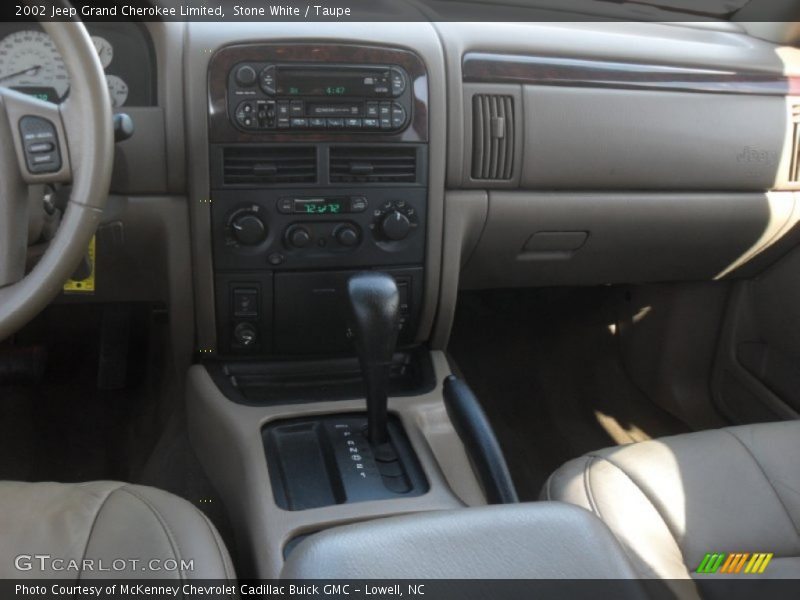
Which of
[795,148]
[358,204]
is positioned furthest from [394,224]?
[795,148]

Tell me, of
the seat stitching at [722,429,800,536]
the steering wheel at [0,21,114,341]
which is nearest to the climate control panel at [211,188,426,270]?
the steering wheel at [0,21,114,341]

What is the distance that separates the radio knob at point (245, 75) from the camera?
62.3 inches

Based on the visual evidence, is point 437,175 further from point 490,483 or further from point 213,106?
point 490,483

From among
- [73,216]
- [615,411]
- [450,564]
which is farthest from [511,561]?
[615,411]

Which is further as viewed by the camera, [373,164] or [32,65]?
[373,164]

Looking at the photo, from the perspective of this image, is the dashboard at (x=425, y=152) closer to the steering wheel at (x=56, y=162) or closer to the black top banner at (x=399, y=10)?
the black top banner at (x=399, y=10)

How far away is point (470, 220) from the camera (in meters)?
1.84

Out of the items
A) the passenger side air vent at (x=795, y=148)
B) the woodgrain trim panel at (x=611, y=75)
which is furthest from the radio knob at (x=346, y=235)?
the passenger side air vent at (x=795, y=148)

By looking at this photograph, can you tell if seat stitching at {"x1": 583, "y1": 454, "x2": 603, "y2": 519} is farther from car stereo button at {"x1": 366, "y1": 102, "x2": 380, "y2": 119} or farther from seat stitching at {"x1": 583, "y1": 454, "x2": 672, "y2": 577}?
car stereo button at {"x1": 366, "y1": 102, "x2": 380, "y2": 119}

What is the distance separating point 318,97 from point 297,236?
26 cm

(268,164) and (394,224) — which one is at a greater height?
(268,164)

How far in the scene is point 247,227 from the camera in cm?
166

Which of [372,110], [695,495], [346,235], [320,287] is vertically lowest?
[695,495]

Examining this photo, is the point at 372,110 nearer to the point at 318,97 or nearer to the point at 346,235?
the point at 318,97
